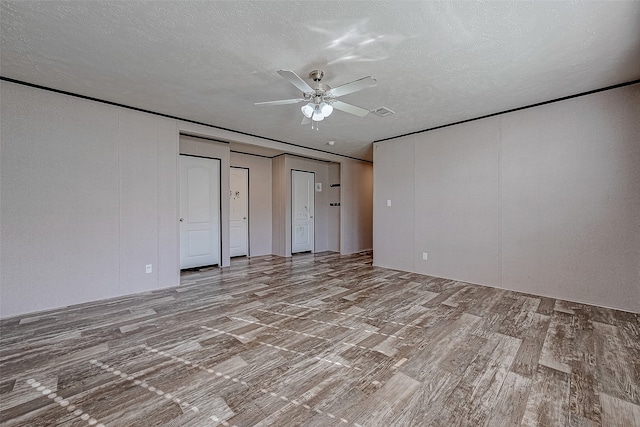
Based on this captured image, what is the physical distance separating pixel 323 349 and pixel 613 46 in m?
3.65

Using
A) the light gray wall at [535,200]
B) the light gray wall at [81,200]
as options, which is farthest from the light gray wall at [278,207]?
the light gray wall at [535,200]

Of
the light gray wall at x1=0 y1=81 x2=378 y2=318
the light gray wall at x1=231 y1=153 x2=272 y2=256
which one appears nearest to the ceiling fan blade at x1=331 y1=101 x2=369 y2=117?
the light gray wall at x1=0 y1=81 x2=378 y2=318

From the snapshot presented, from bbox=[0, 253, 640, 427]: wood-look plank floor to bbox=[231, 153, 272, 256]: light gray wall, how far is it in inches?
127

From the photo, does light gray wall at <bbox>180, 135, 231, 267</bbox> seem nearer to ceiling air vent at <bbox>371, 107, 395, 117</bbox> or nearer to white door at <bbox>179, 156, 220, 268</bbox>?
white door at <bbox>179, 156, 220, 268</bbox>

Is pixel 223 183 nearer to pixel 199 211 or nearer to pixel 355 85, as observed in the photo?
pixel 199 211

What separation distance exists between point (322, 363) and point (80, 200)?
352cm

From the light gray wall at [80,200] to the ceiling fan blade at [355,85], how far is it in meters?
2.88

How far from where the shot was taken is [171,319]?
2.88 m

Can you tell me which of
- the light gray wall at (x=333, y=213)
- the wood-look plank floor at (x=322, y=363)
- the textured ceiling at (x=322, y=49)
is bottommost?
the wood-look plank floor at (x=322, y=363)

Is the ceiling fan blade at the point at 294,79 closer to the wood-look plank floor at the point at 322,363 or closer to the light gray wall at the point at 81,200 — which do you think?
the wood-look plank floor at the point at 322,363

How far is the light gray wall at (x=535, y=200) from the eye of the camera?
313cm

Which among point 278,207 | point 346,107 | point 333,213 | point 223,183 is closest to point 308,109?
point 346,107

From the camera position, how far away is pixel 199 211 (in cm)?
528

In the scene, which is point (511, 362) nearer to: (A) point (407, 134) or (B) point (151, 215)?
(A) point (407, 134)
